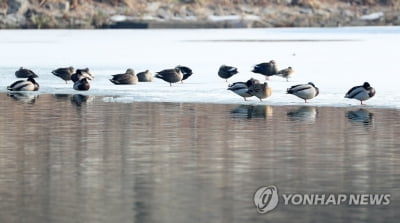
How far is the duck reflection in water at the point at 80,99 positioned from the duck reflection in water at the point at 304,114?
3.85 meters

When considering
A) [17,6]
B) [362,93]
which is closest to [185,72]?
[362,93]

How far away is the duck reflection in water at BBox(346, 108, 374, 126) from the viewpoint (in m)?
16.3

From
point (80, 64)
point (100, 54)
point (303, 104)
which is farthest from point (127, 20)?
point (303, 104)

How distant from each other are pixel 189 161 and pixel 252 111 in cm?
570

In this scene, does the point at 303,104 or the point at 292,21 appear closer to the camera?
the point at 303,104

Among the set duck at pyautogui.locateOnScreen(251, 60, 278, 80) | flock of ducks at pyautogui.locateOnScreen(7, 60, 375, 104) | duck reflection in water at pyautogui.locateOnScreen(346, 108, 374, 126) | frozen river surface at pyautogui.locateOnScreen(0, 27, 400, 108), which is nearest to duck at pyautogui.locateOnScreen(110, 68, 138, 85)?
flock of ducks at pyautogui.locateOnScreen(7, 60, 375, 104)

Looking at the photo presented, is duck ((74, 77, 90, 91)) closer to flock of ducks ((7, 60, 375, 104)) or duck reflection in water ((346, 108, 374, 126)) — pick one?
flock of ducks ((7, 60, 375, 104))

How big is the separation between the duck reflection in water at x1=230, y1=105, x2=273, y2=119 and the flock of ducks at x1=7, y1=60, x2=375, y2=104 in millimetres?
701

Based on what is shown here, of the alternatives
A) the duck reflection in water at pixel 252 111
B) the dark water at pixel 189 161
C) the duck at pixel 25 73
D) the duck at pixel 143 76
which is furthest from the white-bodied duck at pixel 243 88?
the duck at pixel 25 73

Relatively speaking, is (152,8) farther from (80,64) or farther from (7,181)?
(7,181)

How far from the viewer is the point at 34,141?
46.5 ft

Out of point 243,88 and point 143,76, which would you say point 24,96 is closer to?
point 143,76

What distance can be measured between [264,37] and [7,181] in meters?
28.1

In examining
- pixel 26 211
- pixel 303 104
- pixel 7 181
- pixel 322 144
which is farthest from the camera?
pixel 303 104
